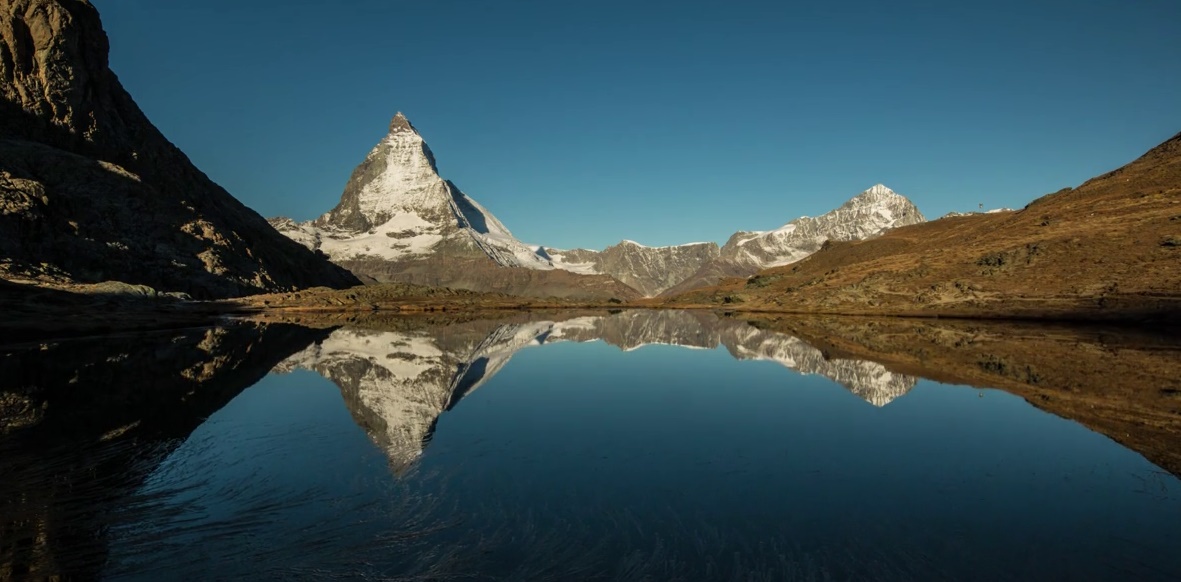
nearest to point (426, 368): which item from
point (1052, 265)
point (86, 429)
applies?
point (86, 429)

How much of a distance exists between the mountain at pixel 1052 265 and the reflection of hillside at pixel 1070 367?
19.3 m

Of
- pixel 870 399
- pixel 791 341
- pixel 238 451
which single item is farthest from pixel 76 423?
pixel 791 341

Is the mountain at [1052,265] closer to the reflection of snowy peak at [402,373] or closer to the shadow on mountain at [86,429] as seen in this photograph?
the reflection of snowy peak at [402,373]

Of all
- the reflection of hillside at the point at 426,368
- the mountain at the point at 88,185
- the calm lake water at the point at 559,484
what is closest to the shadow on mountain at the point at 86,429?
the calm lake water at the point at 559,484

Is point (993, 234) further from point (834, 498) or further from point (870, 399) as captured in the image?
point (834, 498)

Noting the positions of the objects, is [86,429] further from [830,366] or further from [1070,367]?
[1070,367]

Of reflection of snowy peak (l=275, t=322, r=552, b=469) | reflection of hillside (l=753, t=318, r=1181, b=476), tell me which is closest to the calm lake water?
reflection of snowy peak (l=275, t=322, r=552, b=469)

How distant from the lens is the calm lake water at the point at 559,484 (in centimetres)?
1048

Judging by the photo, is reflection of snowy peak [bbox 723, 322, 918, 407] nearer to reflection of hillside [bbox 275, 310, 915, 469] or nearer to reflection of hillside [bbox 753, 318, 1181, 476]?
A: reflection of hillside [bbox 275, 310, 915, 469]

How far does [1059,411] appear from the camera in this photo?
80.1 ft

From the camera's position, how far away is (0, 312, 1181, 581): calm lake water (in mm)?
10484

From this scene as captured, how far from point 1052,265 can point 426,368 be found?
4319 inches

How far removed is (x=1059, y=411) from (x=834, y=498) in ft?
56.0

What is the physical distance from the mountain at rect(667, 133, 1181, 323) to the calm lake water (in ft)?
233
